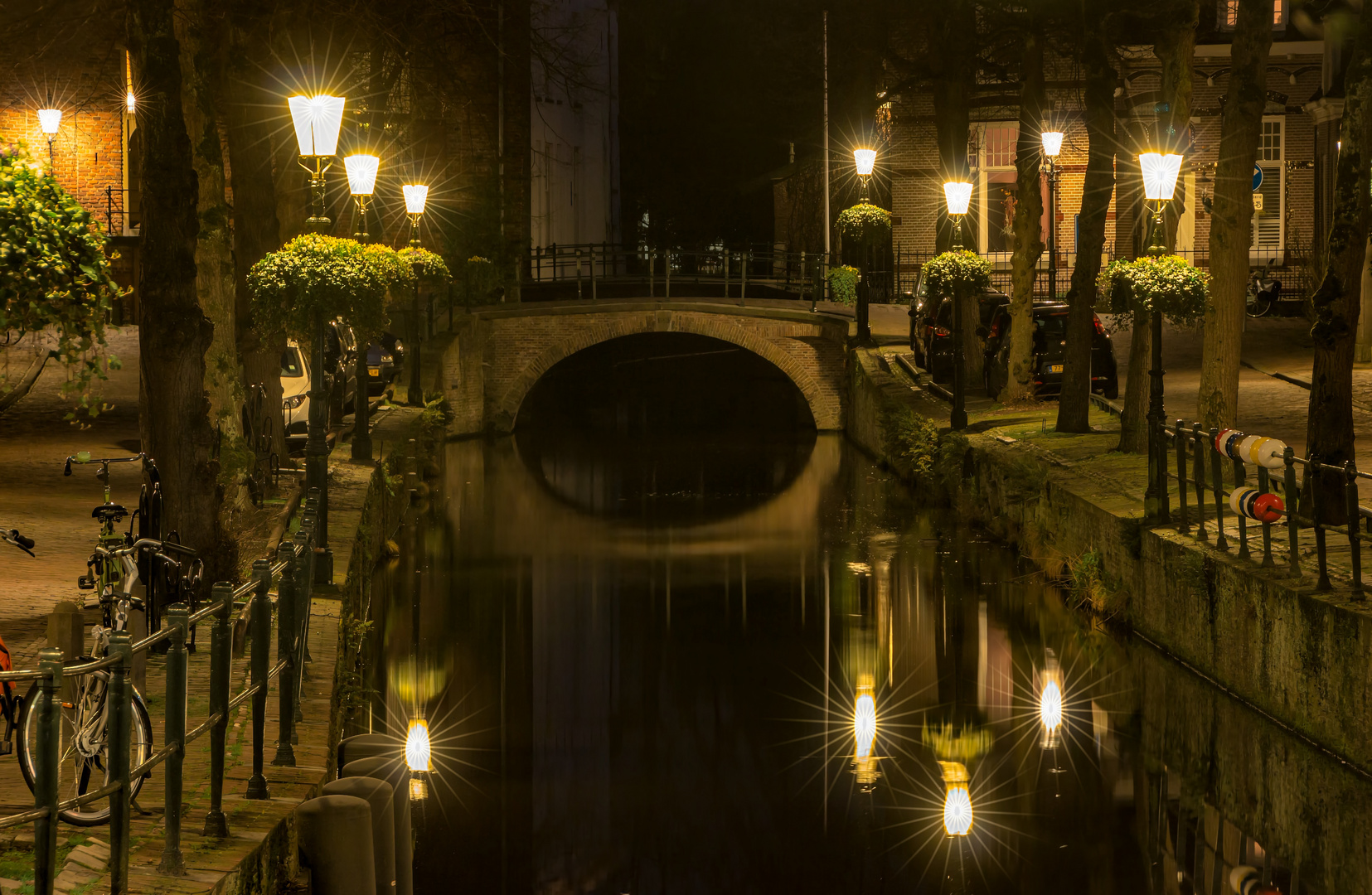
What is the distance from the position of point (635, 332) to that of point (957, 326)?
34.3ft

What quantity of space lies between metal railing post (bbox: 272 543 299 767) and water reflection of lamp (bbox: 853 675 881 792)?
3.84 m

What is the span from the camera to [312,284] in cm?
1341

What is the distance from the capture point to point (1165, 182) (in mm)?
14086

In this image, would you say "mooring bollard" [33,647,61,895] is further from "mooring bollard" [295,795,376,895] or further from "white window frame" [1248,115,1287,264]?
"white window frame" [1248,115,1287,264]

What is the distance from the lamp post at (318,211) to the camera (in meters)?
11.9

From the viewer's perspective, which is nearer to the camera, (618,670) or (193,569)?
(193,569)

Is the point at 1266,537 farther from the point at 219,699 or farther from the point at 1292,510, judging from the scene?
the point at 219,699

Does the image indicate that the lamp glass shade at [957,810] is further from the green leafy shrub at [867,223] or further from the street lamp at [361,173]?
the green leafy shrub at [867,223]

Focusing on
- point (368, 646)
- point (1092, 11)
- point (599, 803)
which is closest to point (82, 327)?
point (599, 803)

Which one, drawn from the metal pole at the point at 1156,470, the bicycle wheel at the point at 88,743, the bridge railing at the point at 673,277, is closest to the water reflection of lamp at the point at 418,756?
the bicycle wheel at the point at 88,743

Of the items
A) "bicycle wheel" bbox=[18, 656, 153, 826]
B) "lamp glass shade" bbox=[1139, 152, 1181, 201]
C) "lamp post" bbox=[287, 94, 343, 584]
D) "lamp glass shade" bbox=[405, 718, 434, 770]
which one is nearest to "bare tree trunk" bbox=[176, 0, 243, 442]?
"lamp post" bbox=[287, 94, 343, 584]

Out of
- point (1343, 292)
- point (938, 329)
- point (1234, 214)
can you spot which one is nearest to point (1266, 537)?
point (1343, 292)

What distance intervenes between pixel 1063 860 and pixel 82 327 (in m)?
5.53

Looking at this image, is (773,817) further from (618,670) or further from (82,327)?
(82,327)
